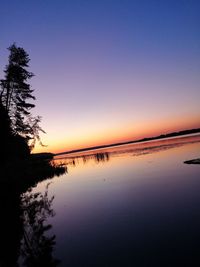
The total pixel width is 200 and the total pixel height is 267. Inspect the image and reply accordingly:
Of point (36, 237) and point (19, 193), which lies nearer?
point (36, 237)

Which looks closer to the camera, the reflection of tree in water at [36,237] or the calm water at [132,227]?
the calm water at [132,227]

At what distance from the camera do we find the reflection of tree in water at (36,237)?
9969mm

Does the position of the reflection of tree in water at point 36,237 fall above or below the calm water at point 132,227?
above

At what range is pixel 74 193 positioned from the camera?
84.8ft

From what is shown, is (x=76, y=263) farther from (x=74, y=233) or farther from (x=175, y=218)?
(x=175, y=218)

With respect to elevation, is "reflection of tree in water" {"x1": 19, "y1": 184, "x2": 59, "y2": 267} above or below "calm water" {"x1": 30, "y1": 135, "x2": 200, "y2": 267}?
above

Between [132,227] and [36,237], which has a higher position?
[36,237]

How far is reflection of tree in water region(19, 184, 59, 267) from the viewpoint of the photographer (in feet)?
32.7

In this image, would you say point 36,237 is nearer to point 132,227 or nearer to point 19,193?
point 132,227

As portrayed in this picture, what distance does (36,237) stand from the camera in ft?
41.6

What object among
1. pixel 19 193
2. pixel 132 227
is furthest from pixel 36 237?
pixel 19 193

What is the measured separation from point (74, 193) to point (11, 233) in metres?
12.4

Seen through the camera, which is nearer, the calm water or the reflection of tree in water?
the calm water

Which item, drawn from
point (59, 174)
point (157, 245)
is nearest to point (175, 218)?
point (157, 245)
